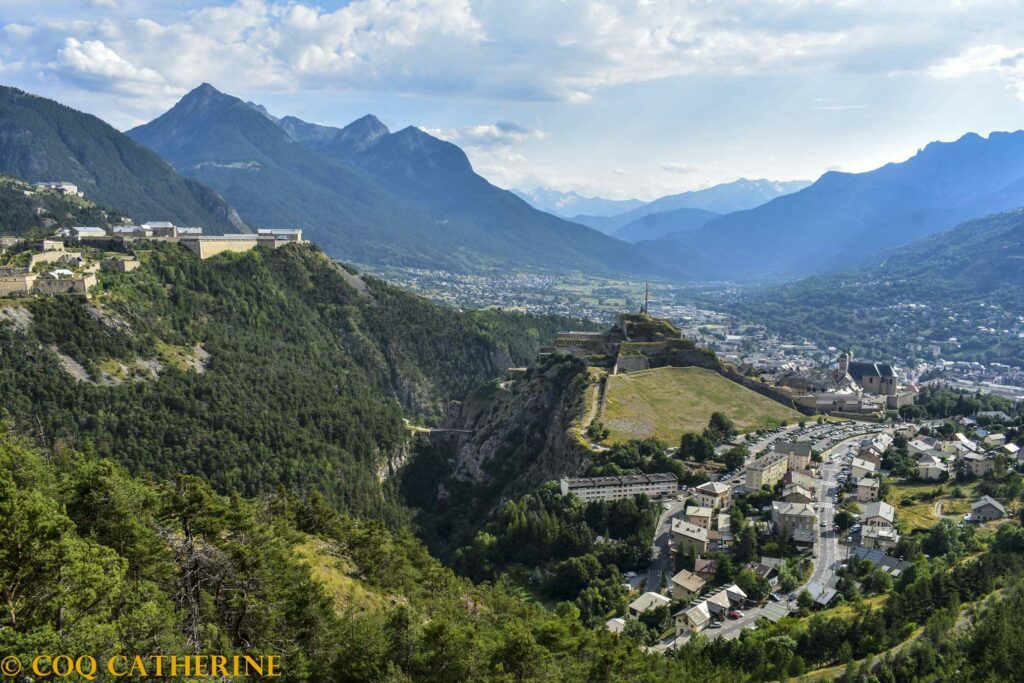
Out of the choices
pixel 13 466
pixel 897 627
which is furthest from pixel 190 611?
pixel 897 627

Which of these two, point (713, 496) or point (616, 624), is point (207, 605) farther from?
point (713, 496)

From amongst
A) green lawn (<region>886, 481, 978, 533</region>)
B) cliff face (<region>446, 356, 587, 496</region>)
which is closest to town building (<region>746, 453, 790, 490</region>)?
green lawn (<region>886, 481, 978, 533</region>)

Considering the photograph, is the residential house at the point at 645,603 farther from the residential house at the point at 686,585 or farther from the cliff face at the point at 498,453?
the cliff face at the point at 498,453

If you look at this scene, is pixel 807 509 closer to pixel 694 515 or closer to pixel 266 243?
pixel 694 515

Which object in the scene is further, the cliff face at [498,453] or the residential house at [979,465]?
the cliff face at [498,453]

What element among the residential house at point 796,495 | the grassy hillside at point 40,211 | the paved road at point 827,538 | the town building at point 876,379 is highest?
the grassy hillside at point 40,211

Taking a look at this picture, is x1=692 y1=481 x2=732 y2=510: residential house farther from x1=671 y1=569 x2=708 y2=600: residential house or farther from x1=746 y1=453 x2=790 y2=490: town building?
x1=671 y1=569 x2=708 y2=600: residential house

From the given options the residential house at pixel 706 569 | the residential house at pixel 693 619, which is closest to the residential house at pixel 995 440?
the residential house at pixel 706 569

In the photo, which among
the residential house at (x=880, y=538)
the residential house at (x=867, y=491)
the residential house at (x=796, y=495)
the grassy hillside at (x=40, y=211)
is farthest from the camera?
the grassy hillside at (x=40, y=211)
